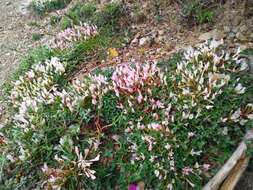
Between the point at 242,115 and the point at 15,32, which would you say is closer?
the point at 242,115

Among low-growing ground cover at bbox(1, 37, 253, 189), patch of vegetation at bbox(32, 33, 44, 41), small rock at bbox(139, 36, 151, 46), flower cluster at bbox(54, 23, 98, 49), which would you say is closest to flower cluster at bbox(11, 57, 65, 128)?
low-growing ground cover at bbox(1, 37, 253, 189)

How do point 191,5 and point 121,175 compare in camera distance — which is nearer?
point 121,175

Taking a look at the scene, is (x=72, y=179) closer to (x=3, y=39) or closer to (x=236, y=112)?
(x=236, y=112)

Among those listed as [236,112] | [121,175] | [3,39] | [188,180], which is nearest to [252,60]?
[236,112]

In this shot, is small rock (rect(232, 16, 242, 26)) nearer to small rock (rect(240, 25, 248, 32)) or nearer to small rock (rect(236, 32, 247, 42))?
small rock (rect(240, 25, 248, 32))

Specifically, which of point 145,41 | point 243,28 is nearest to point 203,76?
point 243,28

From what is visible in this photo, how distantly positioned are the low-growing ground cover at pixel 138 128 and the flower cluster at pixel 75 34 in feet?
5.00

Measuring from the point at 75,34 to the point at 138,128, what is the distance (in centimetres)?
286

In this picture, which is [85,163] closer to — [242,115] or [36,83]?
[242,115]

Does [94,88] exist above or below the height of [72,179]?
above

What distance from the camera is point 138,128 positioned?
4.67m

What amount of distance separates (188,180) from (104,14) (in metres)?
3.66

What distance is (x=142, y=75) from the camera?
16.6ft

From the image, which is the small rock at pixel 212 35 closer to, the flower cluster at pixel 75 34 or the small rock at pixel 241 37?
the small rock at pixel 241 37
